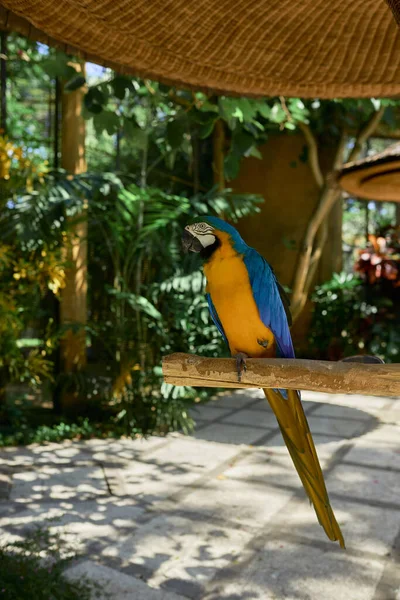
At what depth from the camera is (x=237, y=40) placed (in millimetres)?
1519

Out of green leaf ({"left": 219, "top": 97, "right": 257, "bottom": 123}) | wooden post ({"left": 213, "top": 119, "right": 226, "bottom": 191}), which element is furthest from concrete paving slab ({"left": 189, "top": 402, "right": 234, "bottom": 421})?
green leaf ({"left": 219, "top": 97, "right": 257, "bottom": 123})

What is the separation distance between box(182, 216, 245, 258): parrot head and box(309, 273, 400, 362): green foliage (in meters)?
5.29

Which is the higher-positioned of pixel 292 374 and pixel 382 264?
pixel 382 264

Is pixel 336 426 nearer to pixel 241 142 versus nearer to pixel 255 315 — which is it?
pixel 241 142

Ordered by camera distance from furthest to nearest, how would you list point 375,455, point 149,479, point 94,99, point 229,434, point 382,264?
point 382,264, point 229,434, point 375,455, point 149,479, point 94,99

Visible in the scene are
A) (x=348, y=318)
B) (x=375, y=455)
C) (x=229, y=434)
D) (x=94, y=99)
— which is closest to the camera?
(x=94, y=99)

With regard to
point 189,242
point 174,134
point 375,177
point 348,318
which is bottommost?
point 348,318

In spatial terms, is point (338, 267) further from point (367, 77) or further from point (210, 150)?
point (367, 77)

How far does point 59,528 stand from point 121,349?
6.32 feet

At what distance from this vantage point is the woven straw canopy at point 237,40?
51.9 inches

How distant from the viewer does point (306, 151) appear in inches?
256

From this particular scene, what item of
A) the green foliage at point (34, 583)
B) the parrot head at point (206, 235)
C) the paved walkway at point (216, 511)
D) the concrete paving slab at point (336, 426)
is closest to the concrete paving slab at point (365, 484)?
the paved walkway at point (216, 511)

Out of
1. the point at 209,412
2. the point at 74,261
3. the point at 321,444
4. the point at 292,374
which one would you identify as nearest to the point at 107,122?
the point at 292,374

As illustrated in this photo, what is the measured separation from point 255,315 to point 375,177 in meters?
1.06
